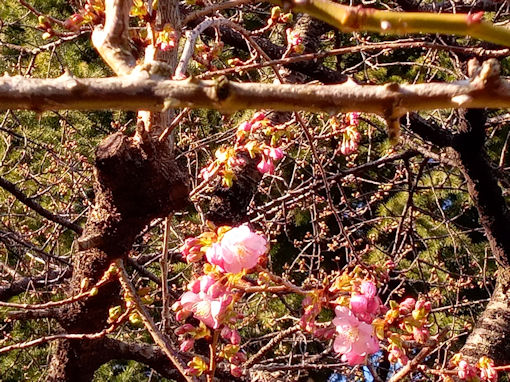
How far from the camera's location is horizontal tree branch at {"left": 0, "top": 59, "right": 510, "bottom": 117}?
2.14ft

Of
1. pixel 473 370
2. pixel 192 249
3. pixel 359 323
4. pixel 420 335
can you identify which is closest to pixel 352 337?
pixel 359 323

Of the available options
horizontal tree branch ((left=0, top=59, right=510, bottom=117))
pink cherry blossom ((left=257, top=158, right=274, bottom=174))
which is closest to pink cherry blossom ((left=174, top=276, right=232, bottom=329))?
pink cherry blossom ((left=257, top=158, right=274, bottom=174))

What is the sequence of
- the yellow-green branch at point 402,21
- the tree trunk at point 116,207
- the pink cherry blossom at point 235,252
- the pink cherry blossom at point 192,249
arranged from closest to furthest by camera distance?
the yellow-green branch at point 402,21 < the pink cherry blossom at point 235,252 < the pink cherry blossom at point 192,249 < the tree trunk at point 116,207

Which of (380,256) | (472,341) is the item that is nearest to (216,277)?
(472,341)

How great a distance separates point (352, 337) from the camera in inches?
54.9

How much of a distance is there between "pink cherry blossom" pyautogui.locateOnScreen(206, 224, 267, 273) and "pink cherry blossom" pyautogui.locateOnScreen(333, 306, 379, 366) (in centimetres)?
23

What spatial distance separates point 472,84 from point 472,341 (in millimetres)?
2316

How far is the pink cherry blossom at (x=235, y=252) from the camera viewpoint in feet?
4.13

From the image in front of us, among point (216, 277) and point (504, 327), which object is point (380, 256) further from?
point (216, 277)

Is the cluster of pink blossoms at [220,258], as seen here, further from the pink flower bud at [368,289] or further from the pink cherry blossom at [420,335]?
the pink cherry blossom at [420,335]

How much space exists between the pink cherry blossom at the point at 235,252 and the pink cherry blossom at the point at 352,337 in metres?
0.23

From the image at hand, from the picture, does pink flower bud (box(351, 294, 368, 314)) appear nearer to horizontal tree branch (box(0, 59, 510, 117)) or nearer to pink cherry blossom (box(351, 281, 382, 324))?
pink cherry blossom (box(351, 281, 382, 324))

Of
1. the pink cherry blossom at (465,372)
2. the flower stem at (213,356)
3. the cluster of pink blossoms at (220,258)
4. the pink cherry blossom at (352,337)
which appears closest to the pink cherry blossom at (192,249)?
the cluster of pink blossoms at (220,258)

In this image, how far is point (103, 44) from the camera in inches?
42.4
